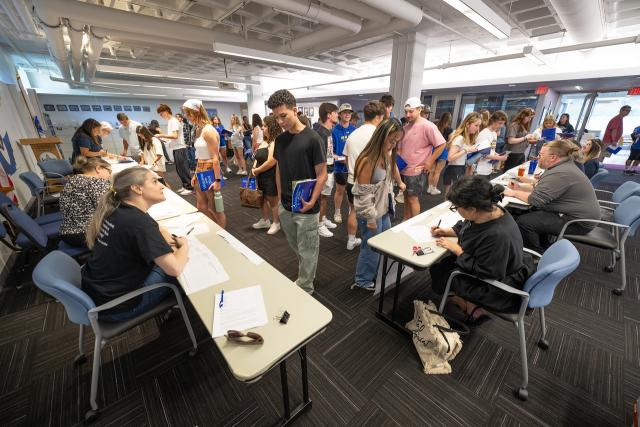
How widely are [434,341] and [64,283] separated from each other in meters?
1.92

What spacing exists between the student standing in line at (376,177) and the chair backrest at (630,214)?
1.88 m

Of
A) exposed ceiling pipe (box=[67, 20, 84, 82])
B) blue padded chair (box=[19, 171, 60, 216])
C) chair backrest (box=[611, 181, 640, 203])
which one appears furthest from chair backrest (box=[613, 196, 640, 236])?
exposed ceiling pipe (box=[67, 20, 84, 82])

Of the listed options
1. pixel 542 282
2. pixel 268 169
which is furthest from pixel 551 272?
pixel 268 169

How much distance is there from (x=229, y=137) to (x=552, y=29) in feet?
24.9

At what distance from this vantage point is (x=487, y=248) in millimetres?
1329

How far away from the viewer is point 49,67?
827 cm

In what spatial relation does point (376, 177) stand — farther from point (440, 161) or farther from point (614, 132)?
point (614, 132)

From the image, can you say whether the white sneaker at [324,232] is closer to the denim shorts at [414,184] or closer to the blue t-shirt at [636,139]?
the denim shorts at [414,184]

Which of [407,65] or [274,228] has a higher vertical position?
[407,65]

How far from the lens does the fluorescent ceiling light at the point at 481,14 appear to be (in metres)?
2.92

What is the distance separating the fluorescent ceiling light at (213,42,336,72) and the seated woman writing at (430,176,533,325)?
15.3 ft

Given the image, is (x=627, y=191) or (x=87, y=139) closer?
(x=627, y=191)

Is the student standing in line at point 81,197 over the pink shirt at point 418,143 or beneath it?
beneath

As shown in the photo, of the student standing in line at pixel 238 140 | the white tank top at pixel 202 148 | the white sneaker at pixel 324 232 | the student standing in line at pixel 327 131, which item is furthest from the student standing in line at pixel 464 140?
the student standing in line at pixel 238 140
